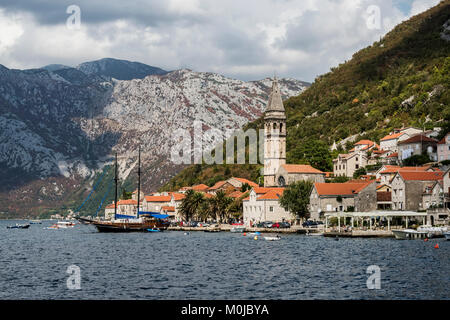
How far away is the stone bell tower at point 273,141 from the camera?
522 feet

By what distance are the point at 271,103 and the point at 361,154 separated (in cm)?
2702

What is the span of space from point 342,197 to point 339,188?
9.45ft

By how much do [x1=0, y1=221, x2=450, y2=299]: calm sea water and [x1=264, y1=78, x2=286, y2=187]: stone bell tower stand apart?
72.3 m

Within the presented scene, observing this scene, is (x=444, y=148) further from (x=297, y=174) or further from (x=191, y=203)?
(x=191, y=203)

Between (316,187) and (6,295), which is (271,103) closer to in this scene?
(316,187)

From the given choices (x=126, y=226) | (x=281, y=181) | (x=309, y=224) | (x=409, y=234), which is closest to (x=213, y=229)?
(x=281, y=181)

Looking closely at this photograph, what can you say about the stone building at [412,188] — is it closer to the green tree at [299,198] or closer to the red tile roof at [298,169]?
the green tree at [299,198]

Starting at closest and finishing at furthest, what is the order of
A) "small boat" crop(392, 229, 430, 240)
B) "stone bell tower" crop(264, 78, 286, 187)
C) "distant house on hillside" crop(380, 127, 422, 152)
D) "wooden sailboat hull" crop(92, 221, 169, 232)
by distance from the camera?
1. "small boat" crop(392, 229, 430, 240)
2. "distant house on hillside" crop(380, 127, 422, 152)
3. "wooden sailboat hull" crop(92, 221, 169, 232)
4. "stone bell tower" crop(264, 78, 286, 187)

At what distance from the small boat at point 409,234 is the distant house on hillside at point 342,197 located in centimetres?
2254

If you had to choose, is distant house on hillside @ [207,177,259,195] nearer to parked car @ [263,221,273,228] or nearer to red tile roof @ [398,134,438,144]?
parked car @ [263,221,273,228]

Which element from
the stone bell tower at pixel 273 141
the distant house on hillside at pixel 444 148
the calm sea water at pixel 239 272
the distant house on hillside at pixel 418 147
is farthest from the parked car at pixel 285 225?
the calm sea water at pixel 239 272

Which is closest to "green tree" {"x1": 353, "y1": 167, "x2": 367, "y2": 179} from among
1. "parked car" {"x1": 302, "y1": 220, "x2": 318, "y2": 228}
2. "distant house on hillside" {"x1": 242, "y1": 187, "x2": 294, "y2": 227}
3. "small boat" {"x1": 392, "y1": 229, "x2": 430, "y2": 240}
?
"distant house on hillside" {"x1": 242, "y1": 187, "x2": 294, "y2": 227}

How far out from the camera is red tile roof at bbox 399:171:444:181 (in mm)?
110500

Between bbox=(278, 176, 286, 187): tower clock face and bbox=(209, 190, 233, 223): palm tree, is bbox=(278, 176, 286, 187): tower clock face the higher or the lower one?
the higher one
